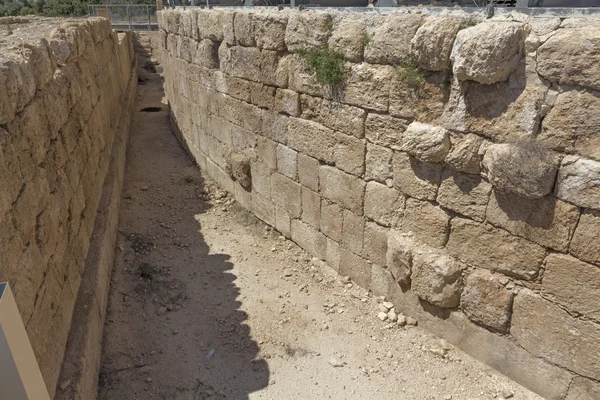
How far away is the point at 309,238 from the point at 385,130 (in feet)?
6.17

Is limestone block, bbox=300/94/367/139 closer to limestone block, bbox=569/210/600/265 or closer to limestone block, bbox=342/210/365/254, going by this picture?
limestone block, bbox=342/210/365/254

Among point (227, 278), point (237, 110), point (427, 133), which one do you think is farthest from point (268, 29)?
point (227, 278)

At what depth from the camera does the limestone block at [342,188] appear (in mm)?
4605

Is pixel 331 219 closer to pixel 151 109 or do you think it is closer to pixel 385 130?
pixel 385 130

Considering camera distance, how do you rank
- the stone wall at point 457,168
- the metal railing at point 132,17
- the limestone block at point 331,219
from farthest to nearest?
1. the metal railing at point 132,17
2. the limestone block at point 331,219
3. the stone wall at point 457,168

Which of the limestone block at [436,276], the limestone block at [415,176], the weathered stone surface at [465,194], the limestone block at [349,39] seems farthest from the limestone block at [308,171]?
the weathered stone surface at [465,194]

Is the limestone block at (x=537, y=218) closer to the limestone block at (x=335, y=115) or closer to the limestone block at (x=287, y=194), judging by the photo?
the limestone block at (x=335, y=115)

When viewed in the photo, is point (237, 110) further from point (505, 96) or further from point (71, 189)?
point (505, 96)

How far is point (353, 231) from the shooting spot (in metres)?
4.81

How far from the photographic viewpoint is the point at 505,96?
10.5 feet

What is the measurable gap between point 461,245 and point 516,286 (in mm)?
514

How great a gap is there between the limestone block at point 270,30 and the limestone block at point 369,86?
3.84ft

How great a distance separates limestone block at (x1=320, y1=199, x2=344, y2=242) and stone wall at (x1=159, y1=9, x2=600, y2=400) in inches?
0.7

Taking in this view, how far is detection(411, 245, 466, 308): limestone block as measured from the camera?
385 centimetres
